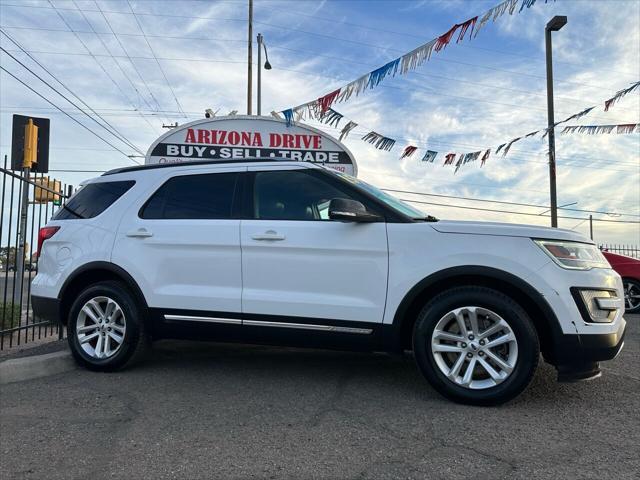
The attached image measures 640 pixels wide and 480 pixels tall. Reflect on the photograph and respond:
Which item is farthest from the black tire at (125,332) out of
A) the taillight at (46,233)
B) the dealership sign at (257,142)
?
the dealership sign at (257,142)

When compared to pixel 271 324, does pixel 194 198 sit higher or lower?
higher

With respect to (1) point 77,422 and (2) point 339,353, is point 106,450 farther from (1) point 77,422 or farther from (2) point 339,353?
(2) point 339,353

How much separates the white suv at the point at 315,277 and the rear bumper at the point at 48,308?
15mm

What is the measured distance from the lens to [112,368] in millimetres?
4383

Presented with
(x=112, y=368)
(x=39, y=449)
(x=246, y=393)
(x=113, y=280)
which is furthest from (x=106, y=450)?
(x=113, y=280)

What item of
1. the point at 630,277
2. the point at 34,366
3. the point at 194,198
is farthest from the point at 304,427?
the point at 630,277

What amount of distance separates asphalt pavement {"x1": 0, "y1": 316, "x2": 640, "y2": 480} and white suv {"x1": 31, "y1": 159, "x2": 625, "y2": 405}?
35 cm

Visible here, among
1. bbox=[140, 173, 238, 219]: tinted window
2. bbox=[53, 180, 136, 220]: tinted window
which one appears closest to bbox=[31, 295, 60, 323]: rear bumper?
bbox=[53, 180, 136, 220]: tinted window

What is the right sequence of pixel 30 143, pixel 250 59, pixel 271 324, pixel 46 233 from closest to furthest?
pixel 271 324 < pixel 46 233 < pixel 30 143 < pixel 250 59

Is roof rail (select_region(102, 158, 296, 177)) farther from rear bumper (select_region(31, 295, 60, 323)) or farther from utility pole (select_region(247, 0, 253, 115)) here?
utility pole (select_region(247, 0, 253, 115))

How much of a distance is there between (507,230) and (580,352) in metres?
0.95

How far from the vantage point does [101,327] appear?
4.43 meters

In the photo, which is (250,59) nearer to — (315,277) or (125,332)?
(125,332)

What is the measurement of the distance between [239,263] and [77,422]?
1595 millimetres
